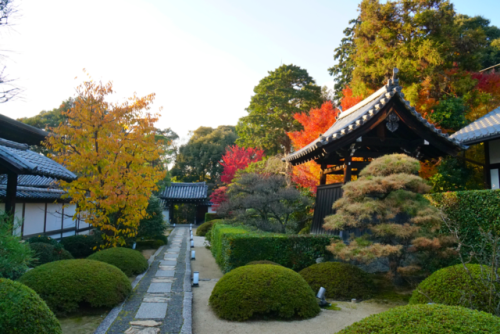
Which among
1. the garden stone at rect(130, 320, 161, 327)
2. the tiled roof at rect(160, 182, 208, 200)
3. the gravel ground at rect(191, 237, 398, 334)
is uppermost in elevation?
the gravel ground at rect(191, 237, 398, 334)

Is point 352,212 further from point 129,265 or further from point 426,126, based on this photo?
point 129,265

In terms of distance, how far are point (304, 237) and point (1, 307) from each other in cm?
672

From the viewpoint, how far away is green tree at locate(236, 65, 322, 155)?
2812 cm

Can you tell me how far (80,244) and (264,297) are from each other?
9.06 meters

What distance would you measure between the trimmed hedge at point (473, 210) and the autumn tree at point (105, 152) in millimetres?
8191

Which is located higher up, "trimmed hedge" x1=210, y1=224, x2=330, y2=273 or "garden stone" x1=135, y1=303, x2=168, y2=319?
"trimmed hedge" x1=210, y1=224, x2=330, y2=273

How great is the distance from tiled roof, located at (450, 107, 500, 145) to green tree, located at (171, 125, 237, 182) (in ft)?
104

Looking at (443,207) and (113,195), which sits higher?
(443,207)

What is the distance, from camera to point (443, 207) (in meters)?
7.50

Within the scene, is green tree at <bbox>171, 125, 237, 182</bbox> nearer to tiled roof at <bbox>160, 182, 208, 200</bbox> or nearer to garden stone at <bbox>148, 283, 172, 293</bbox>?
tiled roof at <bbox>160, 182, 208, 200</bbox>

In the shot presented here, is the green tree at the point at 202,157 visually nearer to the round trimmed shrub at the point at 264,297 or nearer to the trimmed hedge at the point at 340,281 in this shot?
the trimmed hedge at the point at 340,281

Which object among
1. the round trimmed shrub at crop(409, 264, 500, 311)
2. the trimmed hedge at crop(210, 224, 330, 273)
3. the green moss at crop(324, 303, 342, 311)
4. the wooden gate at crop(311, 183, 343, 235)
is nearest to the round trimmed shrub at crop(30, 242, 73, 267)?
the trimmed hedge at crop(210, 224, 330, 273)

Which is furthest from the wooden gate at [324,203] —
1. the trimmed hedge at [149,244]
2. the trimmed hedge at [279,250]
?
the trimmed hedge at [149,244]

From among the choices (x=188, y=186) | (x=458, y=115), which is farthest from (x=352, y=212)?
(x=188, y=186)
